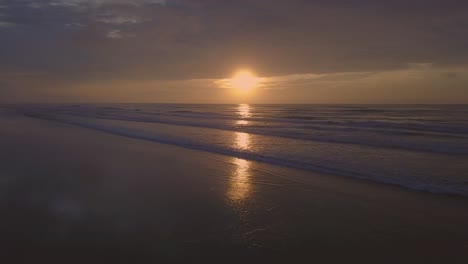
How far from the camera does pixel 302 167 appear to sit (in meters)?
10.4

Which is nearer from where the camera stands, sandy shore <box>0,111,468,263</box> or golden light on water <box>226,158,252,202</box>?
sandy shore <box>0,111,468,263</box>

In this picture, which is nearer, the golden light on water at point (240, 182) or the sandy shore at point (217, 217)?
the sandy shore at point (217, 217)

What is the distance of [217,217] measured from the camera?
19.1 ft

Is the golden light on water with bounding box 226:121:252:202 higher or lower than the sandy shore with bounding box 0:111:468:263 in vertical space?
lower

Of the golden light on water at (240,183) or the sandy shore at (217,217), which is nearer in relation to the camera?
the sandy shore at (217,217)

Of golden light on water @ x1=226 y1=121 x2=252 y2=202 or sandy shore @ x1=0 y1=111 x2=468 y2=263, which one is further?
golden light on water @ x1=226 y1=121 x2=252 y2=202

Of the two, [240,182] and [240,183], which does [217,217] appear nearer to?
[240,183]

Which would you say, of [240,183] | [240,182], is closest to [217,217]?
[240,183]

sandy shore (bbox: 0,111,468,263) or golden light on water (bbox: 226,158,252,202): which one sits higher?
sandy shore (bbox: 0,111,468,263)

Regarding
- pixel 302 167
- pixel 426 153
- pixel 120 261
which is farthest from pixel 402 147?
pixel 120 261

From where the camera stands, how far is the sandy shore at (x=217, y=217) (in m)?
4.48

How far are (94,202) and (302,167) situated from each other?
616 centimetres

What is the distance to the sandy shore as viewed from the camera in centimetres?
448

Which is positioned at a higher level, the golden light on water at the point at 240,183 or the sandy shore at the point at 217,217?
the sandy shore at the point at 217,217
